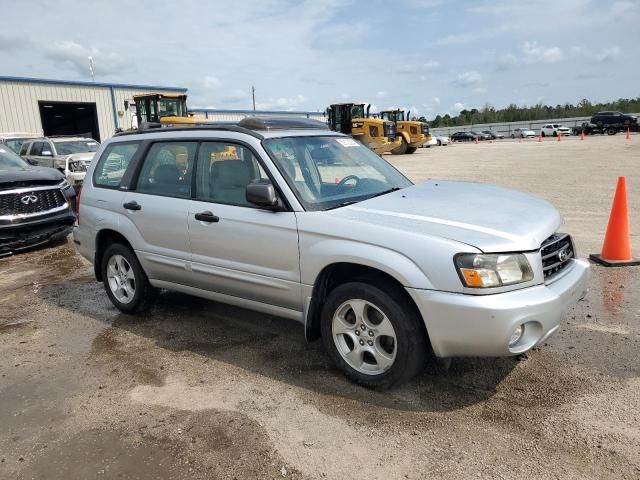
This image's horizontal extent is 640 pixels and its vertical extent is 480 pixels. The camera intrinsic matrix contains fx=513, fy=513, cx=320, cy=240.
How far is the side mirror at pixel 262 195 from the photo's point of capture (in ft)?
12.0

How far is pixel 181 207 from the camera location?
14.4 feet

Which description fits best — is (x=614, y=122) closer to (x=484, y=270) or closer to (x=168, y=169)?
(x=168, y=169)

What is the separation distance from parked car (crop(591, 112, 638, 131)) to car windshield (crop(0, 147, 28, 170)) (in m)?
50.4

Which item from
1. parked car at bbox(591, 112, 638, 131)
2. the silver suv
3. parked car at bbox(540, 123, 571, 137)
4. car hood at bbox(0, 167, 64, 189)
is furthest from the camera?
parked car at bbox(540, 123, 571, 137)

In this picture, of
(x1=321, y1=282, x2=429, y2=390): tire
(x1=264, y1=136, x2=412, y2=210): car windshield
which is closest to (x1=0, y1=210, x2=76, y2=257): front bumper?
(x1=264, y1=136, x2=412, y2=210): car windshield

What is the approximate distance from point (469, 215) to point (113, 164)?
368 cm

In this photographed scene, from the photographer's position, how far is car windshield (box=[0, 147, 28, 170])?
887cm

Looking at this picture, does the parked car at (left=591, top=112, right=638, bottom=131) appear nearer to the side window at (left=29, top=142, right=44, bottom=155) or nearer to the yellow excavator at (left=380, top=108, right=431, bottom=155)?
the yellow excavator at (left=380, top=108, right=431, bottom=155)

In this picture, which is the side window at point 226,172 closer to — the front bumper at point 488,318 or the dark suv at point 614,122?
the front bumper at point 488,318

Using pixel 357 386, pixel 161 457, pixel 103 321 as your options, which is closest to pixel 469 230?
pixel 357 386

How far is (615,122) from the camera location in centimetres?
4753

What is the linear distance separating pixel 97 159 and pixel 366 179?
299cm

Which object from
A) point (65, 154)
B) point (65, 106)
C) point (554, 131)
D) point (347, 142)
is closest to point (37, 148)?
point (65, 154)

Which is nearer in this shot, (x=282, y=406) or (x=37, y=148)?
(x=282, y=406)
